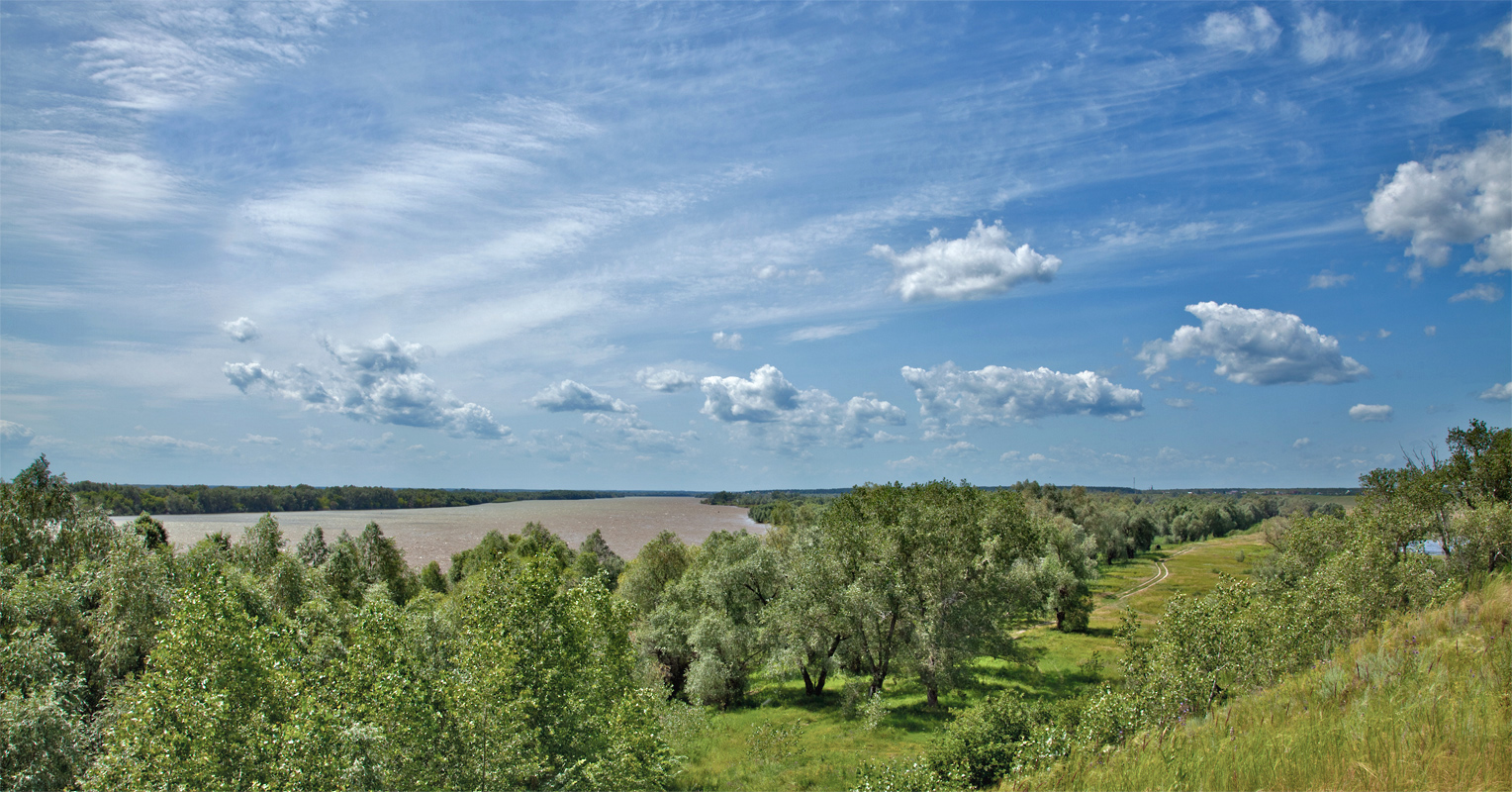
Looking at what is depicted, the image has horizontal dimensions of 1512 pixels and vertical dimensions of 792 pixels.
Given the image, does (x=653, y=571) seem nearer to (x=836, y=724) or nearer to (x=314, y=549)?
(x=836, y=724)

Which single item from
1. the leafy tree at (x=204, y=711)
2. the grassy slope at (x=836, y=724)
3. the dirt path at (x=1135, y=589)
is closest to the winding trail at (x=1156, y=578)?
the dirt path at (x=1135, y=589)

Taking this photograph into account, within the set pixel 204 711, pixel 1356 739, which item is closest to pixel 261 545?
pixel 204 711

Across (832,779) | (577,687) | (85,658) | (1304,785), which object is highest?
(1304,785)

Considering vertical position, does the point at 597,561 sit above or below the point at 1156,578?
above

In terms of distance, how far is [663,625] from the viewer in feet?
151

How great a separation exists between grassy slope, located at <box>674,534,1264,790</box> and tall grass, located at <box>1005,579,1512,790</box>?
22627 mm

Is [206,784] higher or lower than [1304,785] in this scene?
lower

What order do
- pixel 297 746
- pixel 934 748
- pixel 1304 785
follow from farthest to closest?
pixel 934 748, pixel 297 746, pixel 1304 785

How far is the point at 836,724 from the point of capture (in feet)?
122

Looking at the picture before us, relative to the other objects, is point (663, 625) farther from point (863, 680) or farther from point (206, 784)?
point (206, 784)

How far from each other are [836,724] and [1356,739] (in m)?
34.4

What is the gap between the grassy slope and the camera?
31078mm

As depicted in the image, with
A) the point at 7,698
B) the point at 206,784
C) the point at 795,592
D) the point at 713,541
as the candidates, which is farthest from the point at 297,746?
the point at 713,541

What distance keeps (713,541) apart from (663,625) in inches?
364
